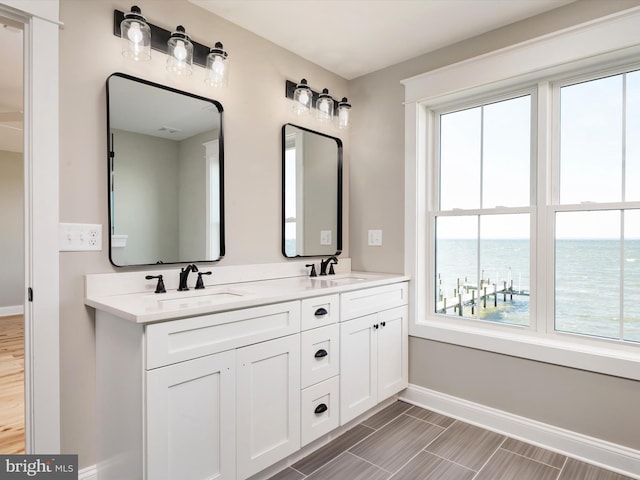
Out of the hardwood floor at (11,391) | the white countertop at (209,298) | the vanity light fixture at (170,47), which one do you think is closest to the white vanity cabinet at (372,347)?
the white countertop at (209,298)

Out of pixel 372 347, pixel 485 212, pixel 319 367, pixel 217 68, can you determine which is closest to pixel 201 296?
pixel 319 367

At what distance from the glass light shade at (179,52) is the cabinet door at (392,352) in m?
1.83

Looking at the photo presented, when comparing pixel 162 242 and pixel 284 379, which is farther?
pixel 162 242

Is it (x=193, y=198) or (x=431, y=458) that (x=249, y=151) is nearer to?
(x=193, y=198)

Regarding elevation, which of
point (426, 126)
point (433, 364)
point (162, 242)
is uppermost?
point (426, 126)

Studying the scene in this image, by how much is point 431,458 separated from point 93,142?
2.33 meters

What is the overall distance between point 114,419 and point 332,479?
1042mm

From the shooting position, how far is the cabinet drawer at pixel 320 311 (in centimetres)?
192

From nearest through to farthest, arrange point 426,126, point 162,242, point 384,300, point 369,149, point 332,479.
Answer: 1. point 332,479
2. point 162,242
3. point 384,300
4. point 426,126
5. point 369,149

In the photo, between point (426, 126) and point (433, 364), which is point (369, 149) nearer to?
point (426, 126)

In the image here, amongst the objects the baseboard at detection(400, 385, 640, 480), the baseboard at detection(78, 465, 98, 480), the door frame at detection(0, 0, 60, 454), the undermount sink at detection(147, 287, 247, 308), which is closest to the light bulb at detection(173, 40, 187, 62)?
the door frame at detection(0, 0, 60, 454)

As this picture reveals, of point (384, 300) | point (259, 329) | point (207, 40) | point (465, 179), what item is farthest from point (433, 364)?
point (207, 40)

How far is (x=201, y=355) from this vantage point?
148 cm

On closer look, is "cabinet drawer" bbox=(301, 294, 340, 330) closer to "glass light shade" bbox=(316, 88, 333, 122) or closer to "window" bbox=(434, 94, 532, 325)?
"window" bbox=(434, 94, 532, 325)
